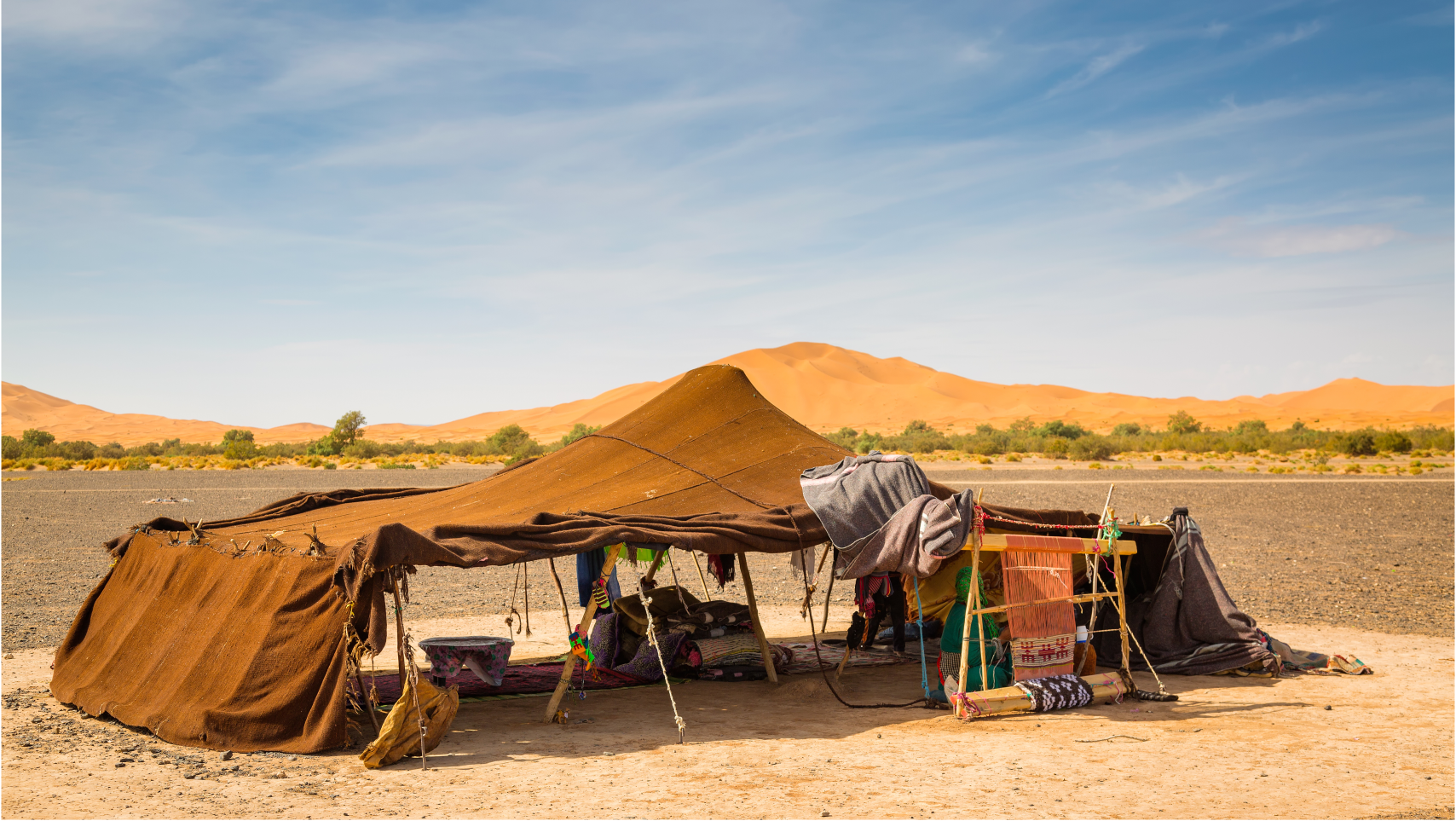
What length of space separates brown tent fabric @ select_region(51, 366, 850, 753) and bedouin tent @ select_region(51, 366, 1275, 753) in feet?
0.05

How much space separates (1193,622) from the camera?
9.40 metres

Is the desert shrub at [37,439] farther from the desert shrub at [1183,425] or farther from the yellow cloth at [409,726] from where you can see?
the desert shrub at [1183,425]

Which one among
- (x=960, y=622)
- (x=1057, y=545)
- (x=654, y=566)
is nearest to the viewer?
(x=960, y=622)

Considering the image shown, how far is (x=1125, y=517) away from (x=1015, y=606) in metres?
13.1

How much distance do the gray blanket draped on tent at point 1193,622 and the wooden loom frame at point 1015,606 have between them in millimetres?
901

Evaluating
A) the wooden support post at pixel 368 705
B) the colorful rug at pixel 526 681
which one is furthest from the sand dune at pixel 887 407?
the wooden support post at pixel 368 705

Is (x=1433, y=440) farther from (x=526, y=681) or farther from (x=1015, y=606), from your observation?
(x=526, y=681)

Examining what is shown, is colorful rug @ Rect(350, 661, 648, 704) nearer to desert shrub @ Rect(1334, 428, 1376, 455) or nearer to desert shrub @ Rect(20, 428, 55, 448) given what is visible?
desert shrub @ Rect(1334, 428, 1376, 455)

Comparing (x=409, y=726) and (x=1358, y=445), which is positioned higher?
(x=1358, y=445)

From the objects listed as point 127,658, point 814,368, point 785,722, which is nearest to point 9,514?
point 127,658

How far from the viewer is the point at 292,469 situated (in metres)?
43.1

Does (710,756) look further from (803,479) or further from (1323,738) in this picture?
(1323,738)

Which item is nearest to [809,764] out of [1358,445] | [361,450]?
[1358,445]

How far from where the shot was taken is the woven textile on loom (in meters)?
7.94
